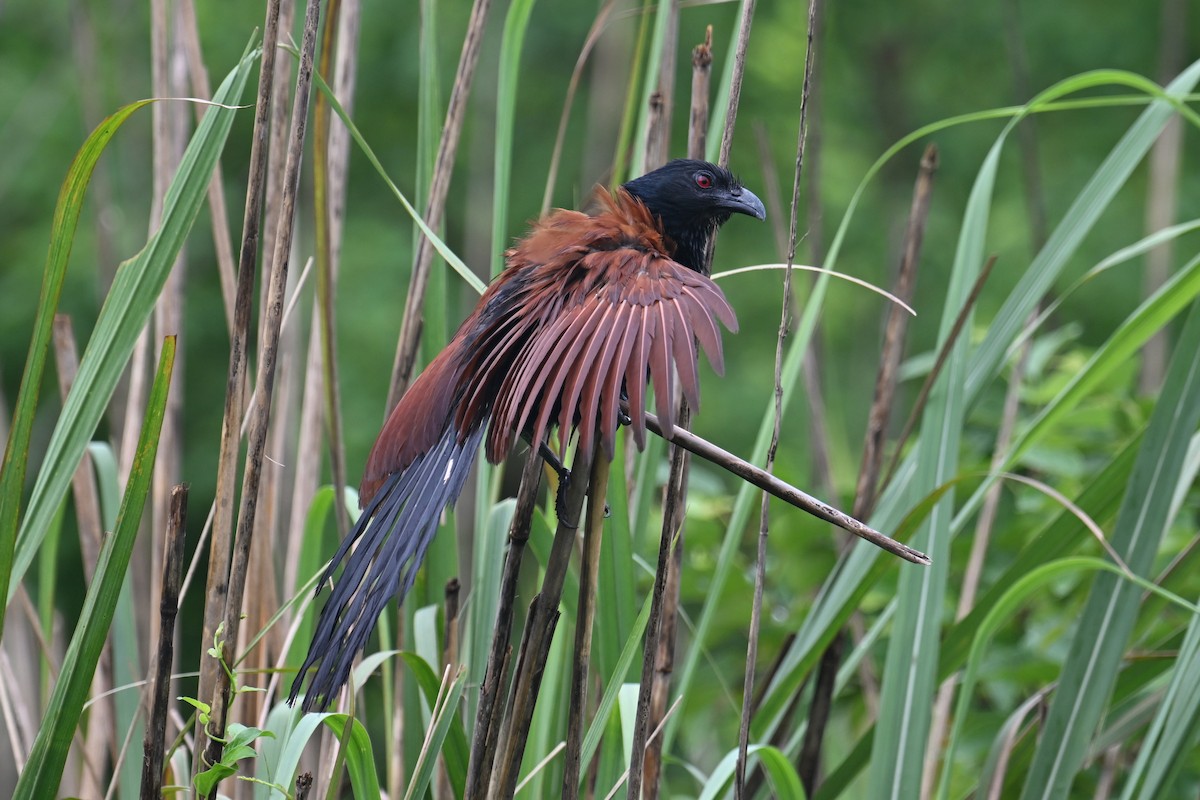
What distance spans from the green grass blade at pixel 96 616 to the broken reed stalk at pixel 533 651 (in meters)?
0.37

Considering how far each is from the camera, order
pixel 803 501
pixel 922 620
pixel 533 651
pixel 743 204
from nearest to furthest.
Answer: pixel 803 501, pixel 533 651, pixel 922 620, pixel 743 204

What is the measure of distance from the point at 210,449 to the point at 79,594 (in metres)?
1.42

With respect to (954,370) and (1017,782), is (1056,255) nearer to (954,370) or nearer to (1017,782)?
(954,370)

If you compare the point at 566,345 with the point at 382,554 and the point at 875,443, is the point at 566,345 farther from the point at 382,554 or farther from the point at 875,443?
the point at 875,443

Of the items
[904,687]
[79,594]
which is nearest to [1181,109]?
[904,687]

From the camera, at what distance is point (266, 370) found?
3.57ft

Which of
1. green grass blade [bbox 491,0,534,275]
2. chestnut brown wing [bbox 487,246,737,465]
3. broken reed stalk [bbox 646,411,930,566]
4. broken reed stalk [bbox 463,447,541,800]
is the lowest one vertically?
broken reed stalk [bbox 463,447,541,800]

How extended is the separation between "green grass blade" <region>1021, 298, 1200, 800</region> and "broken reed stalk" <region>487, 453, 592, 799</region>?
70cm

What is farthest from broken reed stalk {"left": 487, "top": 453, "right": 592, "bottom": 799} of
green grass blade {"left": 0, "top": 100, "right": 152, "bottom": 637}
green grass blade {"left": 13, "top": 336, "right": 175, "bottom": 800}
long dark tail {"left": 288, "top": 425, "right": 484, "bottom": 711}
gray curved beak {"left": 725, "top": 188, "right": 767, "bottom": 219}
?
gray curved beak {"left": 725, "top": 188, "right": 767, "bottom": 219}

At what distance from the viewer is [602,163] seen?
5023 millimetres

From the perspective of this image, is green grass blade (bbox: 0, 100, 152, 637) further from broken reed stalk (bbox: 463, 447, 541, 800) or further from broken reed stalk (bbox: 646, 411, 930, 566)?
broken reed stalk (bbox: 646, 411, 930, 566)

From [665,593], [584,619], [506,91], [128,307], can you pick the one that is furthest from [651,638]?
[506,91]

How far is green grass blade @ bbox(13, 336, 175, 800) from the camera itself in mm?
1002

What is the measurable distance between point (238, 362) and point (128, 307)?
114 mm
